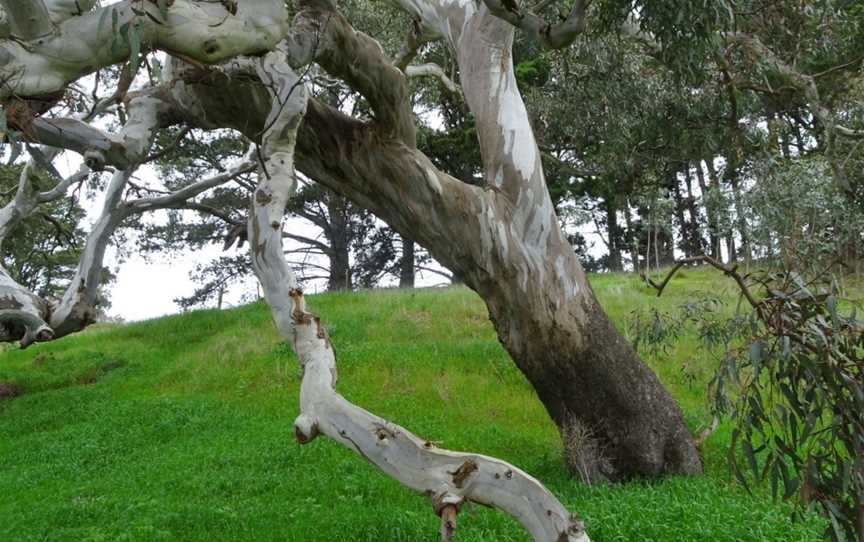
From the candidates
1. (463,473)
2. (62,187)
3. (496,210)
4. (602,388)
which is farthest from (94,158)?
(62,187)

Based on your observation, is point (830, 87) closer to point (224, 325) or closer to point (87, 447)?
point (224, 325)

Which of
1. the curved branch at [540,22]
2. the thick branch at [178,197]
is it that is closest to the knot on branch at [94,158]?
the curved branch at [540,22]

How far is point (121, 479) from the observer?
802 cm

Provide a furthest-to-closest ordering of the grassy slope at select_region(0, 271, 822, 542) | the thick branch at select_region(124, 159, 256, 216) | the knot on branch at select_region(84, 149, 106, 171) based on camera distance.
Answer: the thick branch at select_region(124, 159, 256, 216) < the grassy slope at select_region(0, 271, 822, 542) < the knot on branch at select_region(84, 149, 106, 171)

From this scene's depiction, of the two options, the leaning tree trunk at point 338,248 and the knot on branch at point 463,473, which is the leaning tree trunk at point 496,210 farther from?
the leaning tree trunk at point 338,248

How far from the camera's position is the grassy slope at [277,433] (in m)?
5.51

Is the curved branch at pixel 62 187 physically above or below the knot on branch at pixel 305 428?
above

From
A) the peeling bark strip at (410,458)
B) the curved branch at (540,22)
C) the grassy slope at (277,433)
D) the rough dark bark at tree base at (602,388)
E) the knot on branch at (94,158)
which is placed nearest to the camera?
the peeling bark strip at (410,458)

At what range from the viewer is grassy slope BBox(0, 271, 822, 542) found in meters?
5.51

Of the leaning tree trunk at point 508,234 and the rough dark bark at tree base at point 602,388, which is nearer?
the leaning tree trunk at point 508,234

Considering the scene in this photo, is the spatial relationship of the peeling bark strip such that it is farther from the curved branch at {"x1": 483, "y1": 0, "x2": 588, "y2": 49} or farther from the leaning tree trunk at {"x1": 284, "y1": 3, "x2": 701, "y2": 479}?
the leaning tree trunk at {"x1": 284, "y1": 3, "x2": 701, "y2": 479}

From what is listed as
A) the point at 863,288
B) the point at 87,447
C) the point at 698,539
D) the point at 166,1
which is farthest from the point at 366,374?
the point at 863,288

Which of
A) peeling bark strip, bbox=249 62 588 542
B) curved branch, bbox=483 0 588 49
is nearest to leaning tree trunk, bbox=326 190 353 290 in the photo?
curved branch, bbox=483 0 588 49

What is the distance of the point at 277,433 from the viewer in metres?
8.92
